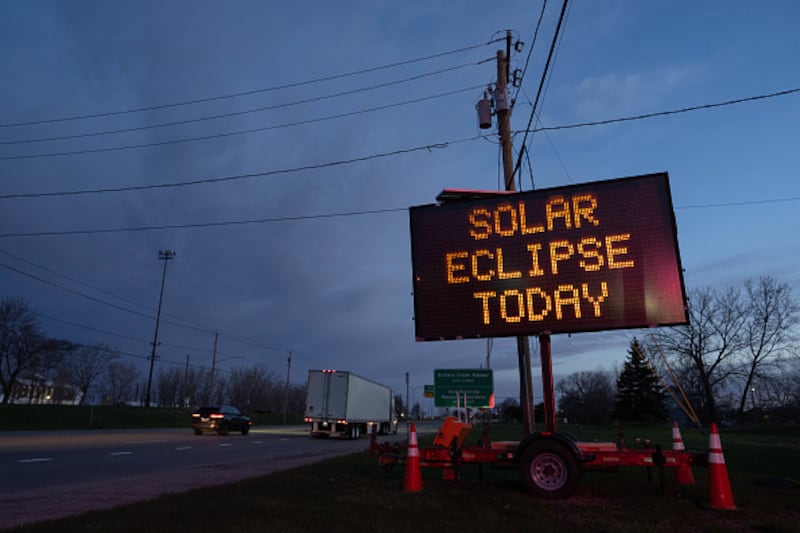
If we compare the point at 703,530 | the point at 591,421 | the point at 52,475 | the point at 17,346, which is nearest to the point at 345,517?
the point at 703,530

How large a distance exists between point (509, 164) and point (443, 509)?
27.6 ft

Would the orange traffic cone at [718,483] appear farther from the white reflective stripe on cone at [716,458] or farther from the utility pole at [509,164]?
the utility pole at [509,164]

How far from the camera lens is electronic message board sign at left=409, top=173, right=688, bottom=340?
7.30 m

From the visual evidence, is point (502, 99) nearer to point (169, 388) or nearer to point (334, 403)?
point (334, 403)

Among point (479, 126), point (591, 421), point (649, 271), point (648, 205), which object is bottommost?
point (591, 421)

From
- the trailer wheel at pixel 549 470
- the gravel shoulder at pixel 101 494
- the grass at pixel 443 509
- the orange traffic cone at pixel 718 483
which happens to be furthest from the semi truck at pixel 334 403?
the orange traffic cone at pixel 718 483

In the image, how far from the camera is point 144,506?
6023 millimetres

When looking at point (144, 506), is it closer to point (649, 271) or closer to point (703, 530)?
point (703, 530)

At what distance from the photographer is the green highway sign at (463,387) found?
66.2 ft

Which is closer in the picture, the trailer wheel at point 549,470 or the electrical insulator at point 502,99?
the trailer wheel at point 549,470

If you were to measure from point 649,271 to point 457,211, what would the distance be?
3.21 m

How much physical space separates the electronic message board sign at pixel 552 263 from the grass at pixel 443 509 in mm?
2345

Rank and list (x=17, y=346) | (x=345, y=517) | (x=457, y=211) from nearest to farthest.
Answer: (x=345, y=517), (x=457, y=211), (x=17, y=346)

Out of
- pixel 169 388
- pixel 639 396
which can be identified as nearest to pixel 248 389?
pixel 169 388
